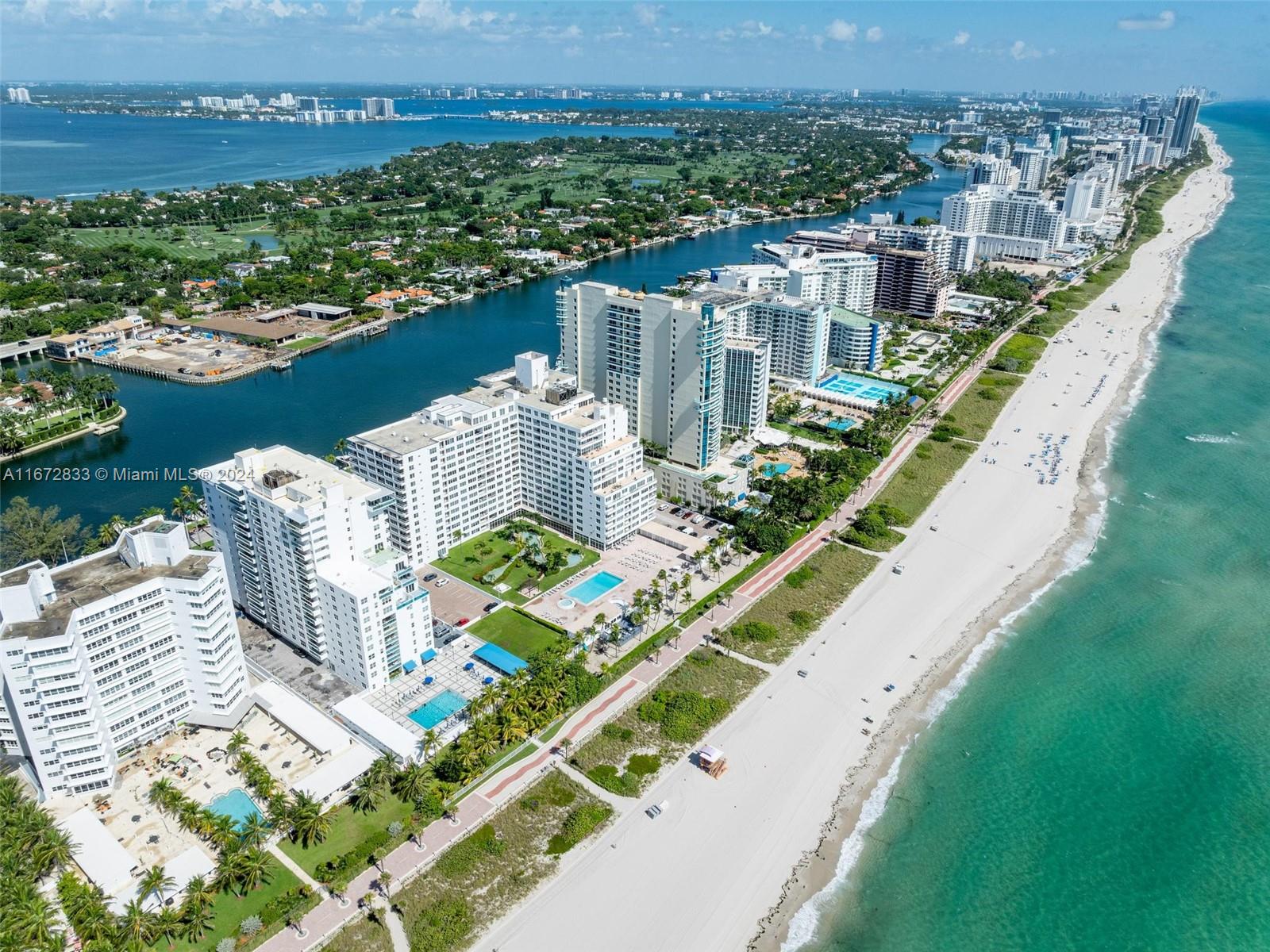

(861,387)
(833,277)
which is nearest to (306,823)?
(861,387)

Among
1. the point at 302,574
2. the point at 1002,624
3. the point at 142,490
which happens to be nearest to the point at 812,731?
the point at 1002,624

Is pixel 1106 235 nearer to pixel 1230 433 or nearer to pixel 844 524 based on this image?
pixel 1230 433

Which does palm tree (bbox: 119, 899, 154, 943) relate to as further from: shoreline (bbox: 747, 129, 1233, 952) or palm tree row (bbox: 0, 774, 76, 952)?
shoreline (bbox: 747, 129, 1233, 952)

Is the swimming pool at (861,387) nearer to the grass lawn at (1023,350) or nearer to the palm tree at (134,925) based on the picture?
the grass lawn at (1023,350)

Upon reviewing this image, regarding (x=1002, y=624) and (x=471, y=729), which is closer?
(x=471, y=729)

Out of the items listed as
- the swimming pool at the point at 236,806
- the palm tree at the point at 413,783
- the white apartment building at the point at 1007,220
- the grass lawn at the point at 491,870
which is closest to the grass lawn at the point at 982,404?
the grass lawn at the point at 491,870

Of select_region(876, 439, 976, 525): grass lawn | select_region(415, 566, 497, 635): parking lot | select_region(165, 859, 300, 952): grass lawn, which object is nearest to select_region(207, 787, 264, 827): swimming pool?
select_region(165, 859, 300, 952): grass lawn

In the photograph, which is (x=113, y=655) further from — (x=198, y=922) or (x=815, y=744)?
(x=815, y=744)
